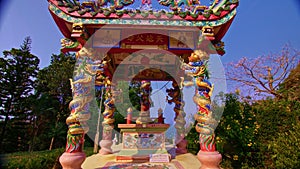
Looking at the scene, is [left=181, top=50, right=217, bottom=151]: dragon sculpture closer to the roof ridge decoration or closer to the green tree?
the roof ridge decoration

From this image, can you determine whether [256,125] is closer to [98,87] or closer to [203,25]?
[203,25]

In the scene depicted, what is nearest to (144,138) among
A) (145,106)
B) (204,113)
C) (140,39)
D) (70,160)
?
(145,106)

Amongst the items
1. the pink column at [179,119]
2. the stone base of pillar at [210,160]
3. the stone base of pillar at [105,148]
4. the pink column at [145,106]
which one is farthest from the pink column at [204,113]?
the stone base of pillar at [105,148]

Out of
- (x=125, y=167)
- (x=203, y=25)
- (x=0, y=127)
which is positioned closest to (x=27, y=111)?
(x=0, y=127)

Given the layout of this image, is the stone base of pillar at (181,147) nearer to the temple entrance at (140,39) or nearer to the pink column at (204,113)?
the temple entrance at (140,39)

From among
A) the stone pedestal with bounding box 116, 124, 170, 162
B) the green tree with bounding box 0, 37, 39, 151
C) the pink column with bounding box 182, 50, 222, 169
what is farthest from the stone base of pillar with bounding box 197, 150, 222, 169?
the green tree with bounding box 0, 37, 39, 151

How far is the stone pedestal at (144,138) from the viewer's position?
5402mm

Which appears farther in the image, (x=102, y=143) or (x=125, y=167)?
(x=102, y=143)

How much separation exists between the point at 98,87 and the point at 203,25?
4733 mm

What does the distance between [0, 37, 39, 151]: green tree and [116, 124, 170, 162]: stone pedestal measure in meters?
18.7

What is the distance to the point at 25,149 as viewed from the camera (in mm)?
18781

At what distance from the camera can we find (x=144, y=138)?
5535mm

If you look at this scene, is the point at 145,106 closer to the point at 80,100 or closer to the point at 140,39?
the point at 140,39

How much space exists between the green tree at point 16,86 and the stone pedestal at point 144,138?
18714 millimetres
